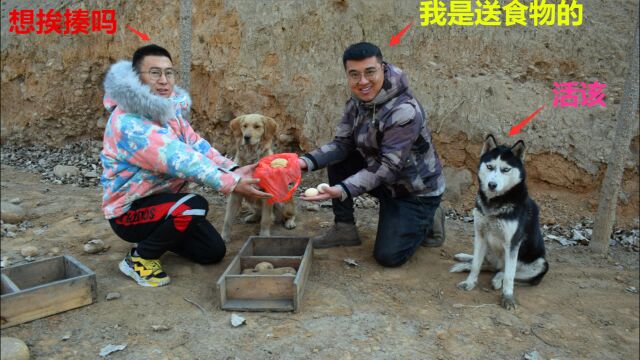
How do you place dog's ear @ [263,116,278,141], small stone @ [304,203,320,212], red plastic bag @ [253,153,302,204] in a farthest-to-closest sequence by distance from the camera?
small stone @ [304,203,320,212] < dog's ear @ [263,116,278,141] < red plastic bag @ [253,153,302,204]

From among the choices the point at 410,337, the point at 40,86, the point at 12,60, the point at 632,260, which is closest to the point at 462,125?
the point at 632,260

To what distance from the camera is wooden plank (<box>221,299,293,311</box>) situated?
337 centimetres

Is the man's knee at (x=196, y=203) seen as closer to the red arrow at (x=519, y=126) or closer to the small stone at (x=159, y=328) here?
the small stone at (x=159, y=328)

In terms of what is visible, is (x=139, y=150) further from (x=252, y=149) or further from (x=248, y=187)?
(x=252, y=149)

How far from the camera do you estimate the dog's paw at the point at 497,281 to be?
152 inches

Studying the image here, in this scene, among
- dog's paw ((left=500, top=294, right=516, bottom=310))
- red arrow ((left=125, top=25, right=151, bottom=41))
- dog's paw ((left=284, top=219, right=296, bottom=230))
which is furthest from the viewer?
red arrow ((left=125, top=25, right=151, bottom=41))

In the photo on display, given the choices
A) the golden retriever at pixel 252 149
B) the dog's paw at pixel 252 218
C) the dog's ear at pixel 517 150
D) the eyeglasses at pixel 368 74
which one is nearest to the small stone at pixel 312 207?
the dog's paw at pixel 252 218

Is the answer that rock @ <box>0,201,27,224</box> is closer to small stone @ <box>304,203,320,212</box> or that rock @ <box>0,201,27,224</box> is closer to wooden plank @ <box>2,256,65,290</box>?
wooden plank @ <box>2,256,65,290</box>

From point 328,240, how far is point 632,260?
3.22 meters

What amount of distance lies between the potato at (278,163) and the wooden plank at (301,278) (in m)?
0.77

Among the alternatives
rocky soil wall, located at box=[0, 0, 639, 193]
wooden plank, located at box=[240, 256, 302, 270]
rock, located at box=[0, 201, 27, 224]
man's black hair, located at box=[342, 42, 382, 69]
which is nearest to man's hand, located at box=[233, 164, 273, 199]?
wooden plank, located at box=[240, 256, 302, 270]

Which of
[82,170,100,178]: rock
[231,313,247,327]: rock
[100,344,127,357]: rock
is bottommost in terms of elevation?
[100,344,127,357]: rock

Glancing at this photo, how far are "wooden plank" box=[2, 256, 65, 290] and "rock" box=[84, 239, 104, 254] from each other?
0.59 meters

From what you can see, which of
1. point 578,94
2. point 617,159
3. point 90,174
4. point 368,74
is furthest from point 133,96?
point 578,94
